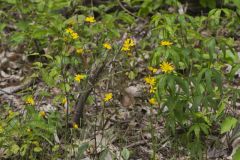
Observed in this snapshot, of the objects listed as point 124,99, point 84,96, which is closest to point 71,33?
point 84,96

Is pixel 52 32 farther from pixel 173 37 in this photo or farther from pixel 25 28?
pixel 173 37

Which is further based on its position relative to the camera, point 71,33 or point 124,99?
point 124,99

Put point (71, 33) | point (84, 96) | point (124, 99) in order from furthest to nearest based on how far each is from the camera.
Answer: point (124, 99)
point (84, 96)
point (71, 33)

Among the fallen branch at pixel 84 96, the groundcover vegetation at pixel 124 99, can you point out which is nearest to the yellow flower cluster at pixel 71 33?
the groundcover vegetation at pixel 124 99

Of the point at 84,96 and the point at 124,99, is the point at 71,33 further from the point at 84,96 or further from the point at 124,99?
the point at 124,99

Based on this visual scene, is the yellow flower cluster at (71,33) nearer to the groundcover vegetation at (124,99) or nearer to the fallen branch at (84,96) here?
the groundcover vegetation at (124,99)

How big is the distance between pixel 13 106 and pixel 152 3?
192 centimetres

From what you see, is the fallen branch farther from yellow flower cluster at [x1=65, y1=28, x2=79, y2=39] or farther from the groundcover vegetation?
yellow flower cluster at [x1=65, y1=28, x2=79, y2=39]

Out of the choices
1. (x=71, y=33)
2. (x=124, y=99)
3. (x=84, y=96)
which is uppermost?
(x=71, y=33)

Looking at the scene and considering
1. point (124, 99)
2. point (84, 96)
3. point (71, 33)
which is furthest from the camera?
point (124, 99)

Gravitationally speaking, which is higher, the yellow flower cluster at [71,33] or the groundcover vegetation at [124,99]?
the yellow flower cluster at [71,33]

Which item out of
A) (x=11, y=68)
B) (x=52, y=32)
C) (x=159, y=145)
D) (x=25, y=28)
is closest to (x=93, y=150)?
(x=159, y=145)

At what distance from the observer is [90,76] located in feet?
12.1

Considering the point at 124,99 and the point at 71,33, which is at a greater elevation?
the point at 71,33
